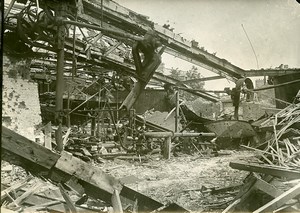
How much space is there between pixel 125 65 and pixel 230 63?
3.54 meters

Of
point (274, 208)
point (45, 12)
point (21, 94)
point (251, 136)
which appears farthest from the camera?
point (251, 136)

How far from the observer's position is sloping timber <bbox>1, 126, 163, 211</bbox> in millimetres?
2979

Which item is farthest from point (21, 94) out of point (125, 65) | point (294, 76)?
point (294, 76)

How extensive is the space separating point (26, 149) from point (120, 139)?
5592 mm

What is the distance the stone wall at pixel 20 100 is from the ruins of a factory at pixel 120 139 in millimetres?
23

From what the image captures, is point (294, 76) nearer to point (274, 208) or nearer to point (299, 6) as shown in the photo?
point (299, 6)

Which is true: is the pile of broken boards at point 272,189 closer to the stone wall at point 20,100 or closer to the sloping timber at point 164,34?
the sloping timber at point 164,34

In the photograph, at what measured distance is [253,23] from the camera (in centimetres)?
629

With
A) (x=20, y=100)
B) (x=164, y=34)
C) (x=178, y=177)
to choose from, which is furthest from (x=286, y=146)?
(x=20, y=100)

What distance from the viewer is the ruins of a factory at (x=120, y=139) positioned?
3674 millimetres

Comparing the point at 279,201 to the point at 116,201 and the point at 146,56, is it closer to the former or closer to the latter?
the point at 116,201

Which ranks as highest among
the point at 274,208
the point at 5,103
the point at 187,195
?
the point at 5,103

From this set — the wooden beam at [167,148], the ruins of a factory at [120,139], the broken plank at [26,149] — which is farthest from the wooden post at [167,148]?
the broken plank at [26,149]

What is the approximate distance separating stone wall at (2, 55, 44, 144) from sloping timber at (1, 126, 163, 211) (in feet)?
13.1
